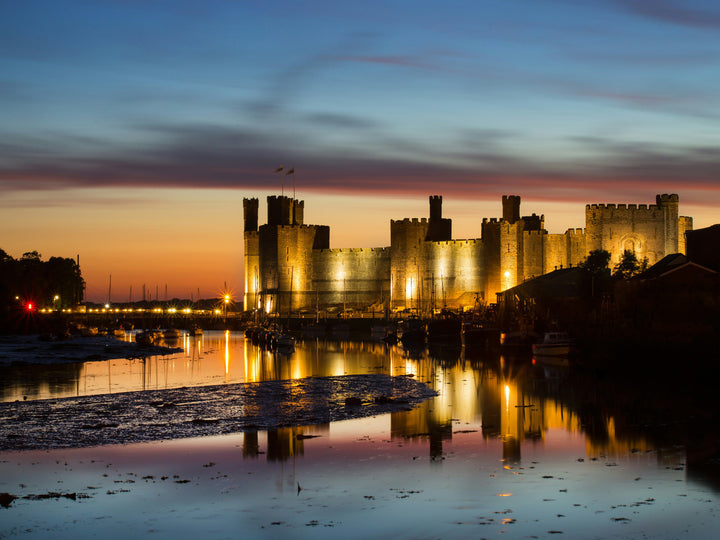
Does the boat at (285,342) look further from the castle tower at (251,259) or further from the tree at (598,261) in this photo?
the castle tower at (251,259)

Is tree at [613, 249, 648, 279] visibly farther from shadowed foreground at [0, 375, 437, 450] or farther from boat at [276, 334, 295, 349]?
shadowed foreground at [0, 375, 437, 450]

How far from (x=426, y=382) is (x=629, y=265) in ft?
81.8

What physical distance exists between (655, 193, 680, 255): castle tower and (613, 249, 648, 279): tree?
A: 5.15 feet

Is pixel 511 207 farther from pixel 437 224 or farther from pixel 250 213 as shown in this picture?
pixel 250 213

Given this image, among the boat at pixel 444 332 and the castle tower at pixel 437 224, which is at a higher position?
the castle tower at pixel 437 224

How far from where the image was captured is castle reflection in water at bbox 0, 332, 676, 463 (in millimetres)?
13531

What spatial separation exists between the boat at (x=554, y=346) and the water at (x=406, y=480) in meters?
12.1

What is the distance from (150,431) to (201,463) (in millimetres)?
2772

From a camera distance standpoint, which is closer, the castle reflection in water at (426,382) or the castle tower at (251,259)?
the castle reflection in water at (426,382)

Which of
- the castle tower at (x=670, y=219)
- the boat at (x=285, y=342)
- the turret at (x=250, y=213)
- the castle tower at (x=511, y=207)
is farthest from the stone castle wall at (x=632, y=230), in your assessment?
the turret at (x=250, y=213)

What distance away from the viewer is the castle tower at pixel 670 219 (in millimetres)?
47188

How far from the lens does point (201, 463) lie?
11688 millimetres

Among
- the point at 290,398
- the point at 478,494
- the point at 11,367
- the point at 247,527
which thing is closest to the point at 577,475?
the point at 478,494

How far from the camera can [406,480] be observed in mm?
10711
